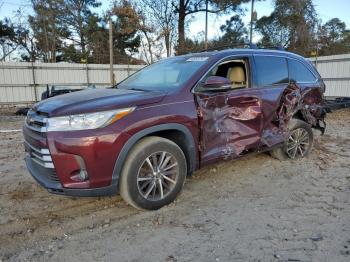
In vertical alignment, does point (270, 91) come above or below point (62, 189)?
above

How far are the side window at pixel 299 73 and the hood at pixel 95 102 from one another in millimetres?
2661

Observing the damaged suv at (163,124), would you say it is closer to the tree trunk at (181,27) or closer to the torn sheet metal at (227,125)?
the torn sheet metal at (227,125)

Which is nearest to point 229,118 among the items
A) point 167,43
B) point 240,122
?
point 240,122

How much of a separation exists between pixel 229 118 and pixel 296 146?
198 cm

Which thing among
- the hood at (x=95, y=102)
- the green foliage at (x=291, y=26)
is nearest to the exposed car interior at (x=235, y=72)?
the hood at (x=95, y=102)

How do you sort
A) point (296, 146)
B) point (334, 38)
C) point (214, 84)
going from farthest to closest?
1. point (334, 38)
2. point (296, 146)
3. point (214, 84)

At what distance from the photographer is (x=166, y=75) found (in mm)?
4391

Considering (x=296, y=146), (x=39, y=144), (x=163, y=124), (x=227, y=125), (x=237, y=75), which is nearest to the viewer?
(x=39, y=144)

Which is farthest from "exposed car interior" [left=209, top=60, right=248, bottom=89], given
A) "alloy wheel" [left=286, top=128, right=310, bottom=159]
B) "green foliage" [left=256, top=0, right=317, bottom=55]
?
"green foliage" [left=256, top=0, right=317, bottom=55]

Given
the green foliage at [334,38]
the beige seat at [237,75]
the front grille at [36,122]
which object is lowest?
the front grille at [36,122]

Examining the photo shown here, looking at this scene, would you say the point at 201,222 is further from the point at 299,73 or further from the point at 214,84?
the point at 299,73

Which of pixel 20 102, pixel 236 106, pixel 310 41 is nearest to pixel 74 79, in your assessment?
pixel 20 102

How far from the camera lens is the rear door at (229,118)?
400cm

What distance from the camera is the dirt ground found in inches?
114
